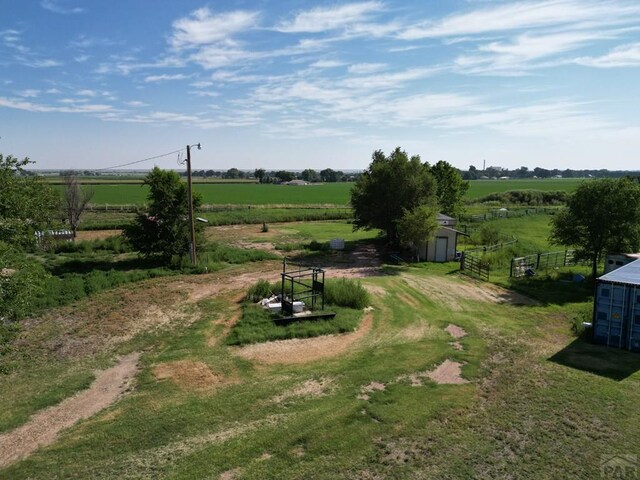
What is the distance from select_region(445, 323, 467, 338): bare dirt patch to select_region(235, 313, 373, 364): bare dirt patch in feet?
10.3

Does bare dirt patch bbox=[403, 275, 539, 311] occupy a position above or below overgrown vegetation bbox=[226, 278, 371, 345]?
below

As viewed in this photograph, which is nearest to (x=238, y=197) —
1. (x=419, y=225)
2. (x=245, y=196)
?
(x=245, y=196)

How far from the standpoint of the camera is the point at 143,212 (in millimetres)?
29766

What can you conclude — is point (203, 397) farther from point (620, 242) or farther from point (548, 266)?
point (548, 266)

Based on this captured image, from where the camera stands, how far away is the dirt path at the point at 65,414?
9.72m

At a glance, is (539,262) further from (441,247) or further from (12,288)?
(12,288)

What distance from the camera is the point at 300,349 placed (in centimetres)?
1537

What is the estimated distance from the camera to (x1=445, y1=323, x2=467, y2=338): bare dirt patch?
1673 cm

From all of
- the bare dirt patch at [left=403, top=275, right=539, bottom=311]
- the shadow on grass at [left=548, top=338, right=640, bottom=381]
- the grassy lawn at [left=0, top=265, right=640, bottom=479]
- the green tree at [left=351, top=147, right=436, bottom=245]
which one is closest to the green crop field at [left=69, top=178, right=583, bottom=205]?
the green tree at [left=351, top=147, right=436, bottom=245]

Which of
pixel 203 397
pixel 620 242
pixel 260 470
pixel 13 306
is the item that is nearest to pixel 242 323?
pixel 203 397

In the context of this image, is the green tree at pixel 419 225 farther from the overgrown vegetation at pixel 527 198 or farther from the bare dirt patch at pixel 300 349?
the overgrown vegetation at pixel 527 198

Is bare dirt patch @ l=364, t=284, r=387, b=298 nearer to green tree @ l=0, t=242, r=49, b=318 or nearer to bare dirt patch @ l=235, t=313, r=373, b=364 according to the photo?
bare dirt patch @ l=235, t=313, r=373, b=364

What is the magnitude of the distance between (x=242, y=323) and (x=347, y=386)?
654 cm

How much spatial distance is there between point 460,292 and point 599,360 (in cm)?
924
